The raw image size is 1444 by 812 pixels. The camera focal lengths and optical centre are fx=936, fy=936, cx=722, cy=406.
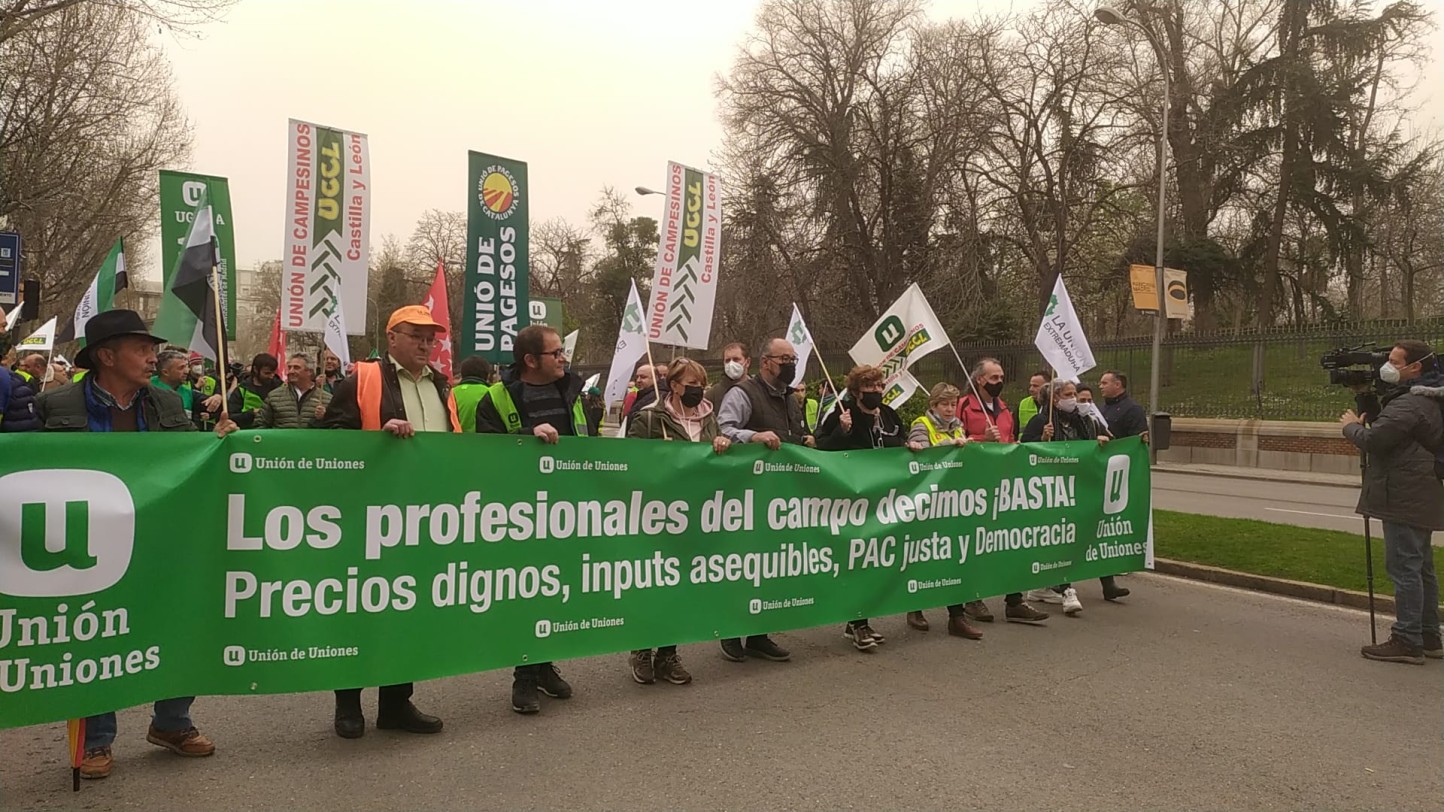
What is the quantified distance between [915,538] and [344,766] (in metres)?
3.67

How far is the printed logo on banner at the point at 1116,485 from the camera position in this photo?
737cm

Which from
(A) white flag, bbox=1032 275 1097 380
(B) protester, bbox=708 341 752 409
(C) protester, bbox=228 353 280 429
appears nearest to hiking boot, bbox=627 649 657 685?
(B) protester, bbox=708 341 752 409

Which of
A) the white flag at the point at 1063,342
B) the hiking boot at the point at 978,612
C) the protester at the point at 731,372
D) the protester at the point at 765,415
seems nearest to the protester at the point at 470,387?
the protester at the point at 731,372

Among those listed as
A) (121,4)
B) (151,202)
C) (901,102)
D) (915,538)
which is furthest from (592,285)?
(915,538)

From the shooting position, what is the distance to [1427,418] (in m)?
5.75

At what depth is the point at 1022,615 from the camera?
688cm

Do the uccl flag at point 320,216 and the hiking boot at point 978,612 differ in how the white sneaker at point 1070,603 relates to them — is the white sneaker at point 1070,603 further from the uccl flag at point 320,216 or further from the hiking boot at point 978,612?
the uccl flag at point 320,216

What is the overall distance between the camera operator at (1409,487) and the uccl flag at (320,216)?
6.94 m

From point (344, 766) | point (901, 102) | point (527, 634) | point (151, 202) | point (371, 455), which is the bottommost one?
point (344, 766)

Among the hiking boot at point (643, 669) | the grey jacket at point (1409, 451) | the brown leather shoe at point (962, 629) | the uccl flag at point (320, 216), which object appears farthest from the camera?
the uccl flag at point (320, 216)

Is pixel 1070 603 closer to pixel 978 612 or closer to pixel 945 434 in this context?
pixel 978 612

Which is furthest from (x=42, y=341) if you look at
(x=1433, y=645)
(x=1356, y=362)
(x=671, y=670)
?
(x=1433, y=645)

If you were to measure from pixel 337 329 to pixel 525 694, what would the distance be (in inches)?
158

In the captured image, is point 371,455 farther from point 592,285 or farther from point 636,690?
point 592,285
